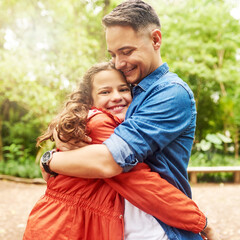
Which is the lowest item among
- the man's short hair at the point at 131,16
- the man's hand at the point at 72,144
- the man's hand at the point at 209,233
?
the man's hand at the point at 209,233

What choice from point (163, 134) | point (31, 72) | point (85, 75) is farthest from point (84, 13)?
point (163, 134)

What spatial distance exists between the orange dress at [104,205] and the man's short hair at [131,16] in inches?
19.4

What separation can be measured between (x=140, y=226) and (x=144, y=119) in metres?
0.53

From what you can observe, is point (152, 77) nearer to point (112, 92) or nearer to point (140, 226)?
point (112, 92)

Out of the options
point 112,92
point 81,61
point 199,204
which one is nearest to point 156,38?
point 112,92

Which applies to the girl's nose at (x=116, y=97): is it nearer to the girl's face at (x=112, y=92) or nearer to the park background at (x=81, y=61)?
the girl's face at (x=112, y=92)

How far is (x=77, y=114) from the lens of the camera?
1.50m

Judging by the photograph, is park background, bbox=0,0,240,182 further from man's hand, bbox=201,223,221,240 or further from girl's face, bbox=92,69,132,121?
man's hand, bbox=201,223,221,240

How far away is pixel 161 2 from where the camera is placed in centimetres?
→ 973

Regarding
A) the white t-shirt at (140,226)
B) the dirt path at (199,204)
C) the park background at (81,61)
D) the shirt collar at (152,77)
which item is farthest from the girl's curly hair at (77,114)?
the park background at (81,61)

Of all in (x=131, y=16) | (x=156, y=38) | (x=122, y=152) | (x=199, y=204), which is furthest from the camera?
(x=199, y=204)

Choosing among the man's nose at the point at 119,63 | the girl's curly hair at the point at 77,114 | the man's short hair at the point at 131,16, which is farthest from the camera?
the man's nose at the point at 119,63

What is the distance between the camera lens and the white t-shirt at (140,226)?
1.45 metres

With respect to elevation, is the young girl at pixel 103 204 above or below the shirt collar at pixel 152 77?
below
